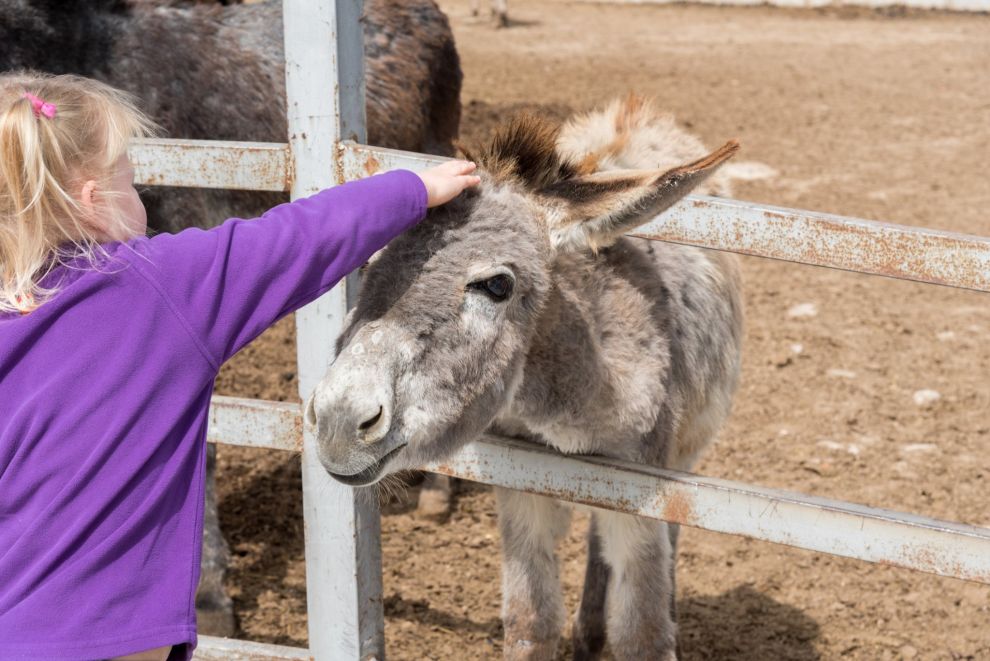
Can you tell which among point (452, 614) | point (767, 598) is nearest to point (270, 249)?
point (452, 614)

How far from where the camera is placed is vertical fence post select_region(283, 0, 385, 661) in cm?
248

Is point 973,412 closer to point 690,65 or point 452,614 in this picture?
point 452,614

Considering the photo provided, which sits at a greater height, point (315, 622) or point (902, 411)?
point (315, 622)

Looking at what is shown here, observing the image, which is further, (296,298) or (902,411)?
(902,411)

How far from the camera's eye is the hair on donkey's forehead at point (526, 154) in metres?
2.51

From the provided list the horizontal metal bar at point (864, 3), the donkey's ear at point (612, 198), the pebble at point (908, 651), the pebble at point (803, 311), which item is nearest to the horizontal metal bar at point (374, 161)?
the donkey's ear at point (612, 198)

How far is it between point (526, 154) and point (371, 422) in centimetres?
75

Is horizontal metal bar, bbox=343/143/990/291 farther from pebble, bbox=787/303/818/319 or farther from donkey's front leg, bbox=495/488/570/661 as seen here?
pebble, bbox=787/303/818/319

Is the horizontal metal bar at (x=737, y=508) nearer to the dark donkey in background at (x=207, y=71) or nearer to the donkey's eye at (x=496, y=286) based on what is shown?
the donkey's eye at (x=496, y=286)

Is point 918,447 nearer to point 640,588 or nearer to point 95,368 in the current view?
point 640,588

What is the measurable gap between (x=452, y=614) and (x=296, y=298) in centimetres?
231

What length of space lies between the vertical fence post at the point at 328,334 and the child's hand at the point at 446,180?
317 millimetres

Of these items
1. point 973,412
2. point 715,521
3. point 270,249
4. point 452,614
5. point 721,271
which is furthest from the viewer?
point 973,412

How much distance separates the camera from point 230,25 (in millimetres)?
5035
